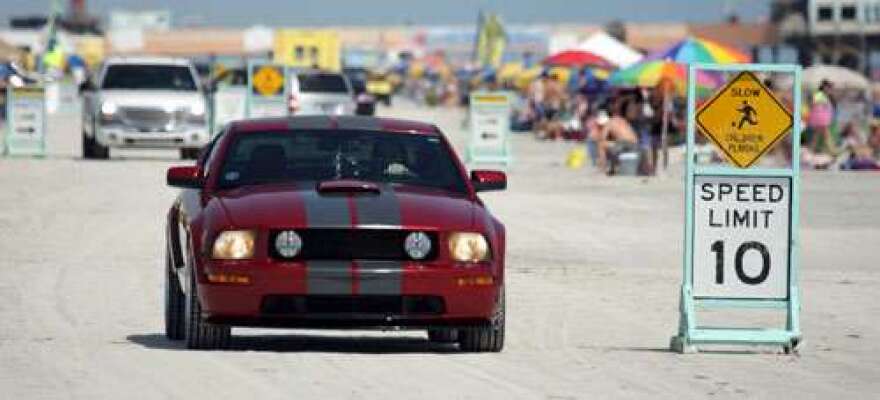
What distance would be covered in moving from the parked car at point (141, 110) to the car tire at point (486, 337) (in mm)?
25285

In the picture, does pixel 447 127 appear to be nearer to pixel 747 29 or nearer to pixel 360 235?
pixel 360 235

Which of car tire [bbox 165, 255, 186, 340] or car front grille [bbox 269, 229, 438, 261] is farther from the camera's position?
car tire [bbox 165, 255, 186, 340]

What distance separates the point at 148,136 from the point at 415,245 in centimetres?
2623

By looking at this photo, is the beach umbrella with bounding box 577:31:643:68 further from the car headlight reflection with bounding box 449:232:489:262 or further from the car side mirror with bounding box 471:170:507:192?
the car headlight reflection with bounding box 449:232:489:262

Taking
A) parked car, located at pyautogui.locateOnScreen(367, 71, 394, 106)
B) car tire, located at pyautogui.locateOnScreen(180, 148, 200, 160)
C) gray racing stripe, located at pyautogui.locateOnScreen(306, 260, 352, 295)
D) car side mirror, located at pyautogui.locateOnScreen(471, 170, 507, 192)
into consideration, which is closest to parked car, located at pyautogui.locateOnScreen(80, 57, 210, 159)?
car tire, located at pyautogui.locateOnScreen(180, 148, 200, 160)

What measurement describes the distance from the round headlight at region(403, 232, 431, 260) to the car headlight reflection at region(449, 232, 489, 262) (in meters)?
0.15

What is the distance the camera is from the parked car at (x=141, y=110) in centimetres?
3791

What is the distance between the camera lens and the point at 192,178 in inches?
520

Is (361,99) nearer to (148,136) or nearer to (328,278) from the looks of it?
(148,136)

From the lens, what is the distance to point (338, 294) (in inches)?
472

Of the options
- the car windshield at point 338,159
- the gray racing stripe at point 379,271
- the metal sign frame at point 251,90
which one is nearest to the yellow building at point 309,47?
the metal sign frame at point 251,90

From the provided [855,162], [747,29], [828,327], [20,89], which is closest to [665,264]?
[828,327]

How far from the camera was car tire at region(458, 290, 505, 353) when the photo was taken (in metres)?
12.5

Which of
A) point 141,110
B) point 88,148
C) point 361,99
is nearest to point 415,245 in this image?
point 141,110
